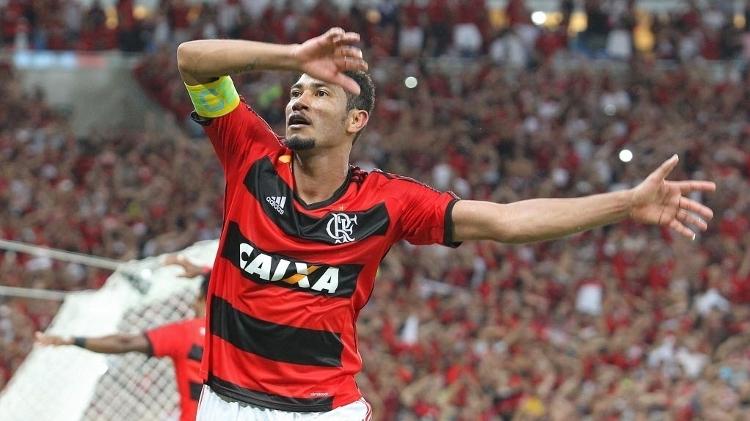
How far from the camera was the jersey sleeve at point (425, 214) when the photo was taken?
516cm

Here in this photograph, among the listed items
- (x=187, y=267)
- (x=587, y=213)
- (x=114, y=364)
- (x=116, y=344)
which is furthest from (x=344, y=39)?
(x=114, y=364)

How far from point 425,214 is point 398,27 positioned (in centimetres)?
1696

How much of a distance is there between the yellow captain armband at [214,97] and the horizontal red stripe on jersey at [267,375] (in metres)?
0.91

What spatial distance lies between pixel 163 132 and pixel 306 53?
53.9ft

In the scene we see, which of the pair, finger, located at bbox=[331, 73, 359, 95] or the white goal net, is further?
the white goal net

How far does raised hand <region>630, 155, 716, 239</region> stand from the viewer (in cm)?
480

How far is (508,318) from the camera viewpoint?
1540 cm

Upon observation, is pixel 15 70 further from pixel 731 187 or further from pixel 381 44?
pixel 731 187

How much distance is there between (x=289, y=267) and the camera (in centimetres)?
504

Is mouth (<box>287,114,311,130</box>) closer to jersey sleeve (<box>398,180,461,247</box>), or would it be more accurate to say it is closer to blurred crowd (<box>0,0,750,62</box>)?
jersey sleeve (<box>398,180,461,247</box>)

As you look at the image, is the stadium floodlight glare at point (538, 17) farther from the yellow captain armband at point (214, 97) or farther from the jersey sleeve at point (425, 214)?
the yellow captain armband at point (214, 97)

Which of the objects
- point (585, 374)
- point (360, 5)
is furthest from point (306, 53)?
point (360, 5)

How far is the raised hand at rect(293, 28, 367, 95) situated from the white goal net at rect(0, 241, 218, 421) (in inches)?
191

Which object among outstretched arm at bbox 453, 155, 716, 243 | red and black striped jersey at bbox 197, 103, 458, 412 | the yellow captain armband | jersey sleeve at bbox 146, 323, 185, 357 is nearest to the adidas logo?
red and black striped jersey at bbox 197, 103, 458, 412
